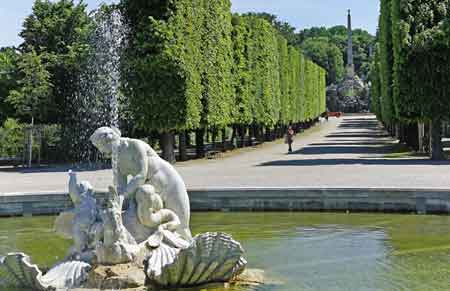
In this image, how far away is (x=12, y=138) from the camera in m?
34.7

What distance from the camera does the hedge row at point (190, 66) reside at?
92.4ft

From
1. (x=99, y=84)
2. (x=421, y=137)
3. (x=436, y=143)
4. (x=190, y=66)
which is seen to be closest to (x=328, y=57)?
(x=421, y=137)

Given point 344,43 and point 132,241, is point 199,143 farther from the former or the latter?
point 344,43

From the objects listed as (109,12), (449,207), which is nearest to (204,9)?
(109,12)

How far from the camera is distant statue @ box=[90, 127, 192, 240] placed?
8.72 meters

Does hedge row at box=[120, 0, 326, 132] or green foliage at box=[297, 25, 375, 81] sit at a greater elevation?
green foliage at box=[297, 25, 375, 81]

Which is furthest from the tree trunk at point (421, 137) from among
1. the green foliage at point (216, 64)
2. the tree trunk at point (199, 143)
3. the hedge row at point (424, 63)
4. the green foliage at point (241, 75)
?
the tree trunk at point (199, 143)

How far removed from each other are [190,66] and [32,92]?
10.6m

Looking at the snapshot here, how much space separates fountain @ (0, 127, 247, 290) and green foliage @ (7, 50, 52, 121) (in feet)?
93.1

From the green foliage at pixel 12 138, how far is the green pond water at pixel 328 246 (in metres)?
20.5

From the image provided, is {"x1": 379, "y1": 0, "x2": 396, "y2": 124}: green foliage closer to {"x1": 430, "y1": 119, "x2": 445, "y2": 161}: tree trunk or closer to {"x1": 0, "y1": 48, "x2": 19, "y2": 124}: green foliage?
{"x1": 430, "y1": 119, "x2": 445, "y2": 161}: tree trunk

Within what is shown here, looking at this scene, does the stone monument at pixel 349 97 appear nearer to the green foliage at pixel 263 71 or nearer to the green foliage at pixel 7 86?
the green foliage at pixel 263 71

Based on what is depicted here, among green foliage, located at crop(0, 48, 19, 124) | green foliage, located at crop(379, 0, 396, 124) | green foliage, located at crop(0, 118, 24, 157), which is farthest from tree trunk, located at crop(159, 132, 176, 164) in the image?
green foliage, located at crop(0, 48, 19, 124)

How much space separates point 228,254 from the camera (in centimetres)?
784
